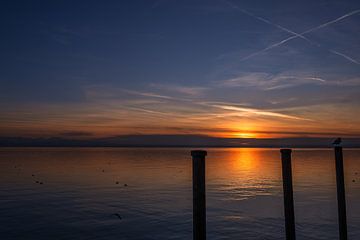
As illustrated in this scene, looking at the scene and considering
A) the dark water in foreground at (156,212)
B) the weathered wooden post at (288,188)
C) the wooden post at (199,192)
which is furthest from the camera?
the dark water in foreground at (156,212)

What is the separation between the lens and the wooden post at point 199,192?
813 centimetres

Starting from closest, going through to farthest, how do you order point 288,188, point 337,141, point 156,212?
point 288,188, point 337,141, point 156,212

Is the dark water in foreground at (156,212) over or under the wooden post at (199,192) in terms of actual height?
under

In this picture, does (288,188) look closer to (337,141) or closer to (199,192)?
(337,141)

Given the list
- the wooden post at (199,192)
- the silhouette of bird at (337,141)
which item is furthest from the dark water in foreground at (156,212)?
the wooden post at (199,192)

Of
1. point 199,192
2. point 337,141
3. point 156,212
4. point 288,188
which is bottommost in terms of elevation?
point 156,212

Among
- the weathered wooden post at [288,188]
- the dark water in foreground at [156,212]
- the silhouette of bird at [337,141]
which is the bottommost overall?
the dark water in foreground at [156,212]

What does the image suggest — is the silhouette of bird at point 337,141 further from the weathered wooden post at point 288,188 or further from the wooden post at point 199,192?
the wooden post at point 199,192

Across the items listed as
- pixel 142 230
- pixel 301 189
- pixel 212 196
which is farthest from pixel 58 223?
pixel 301 189

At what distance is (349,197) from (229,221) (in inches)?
732

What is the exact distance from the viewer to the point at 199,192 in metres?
8.32

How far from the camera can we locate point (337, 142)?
12984 mm

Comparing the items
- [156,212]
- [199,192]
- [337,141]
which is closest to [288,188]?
[337,141]

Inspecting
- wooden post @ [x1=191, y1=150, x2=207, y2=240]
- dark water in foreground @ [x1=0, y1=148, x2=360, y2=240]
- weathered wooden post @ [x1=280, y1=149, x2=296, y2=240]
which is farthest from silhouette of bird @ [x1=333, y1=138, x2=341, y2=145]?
dark water in foreground @ [x1=0, y1=148, x2=360, y2=240]
